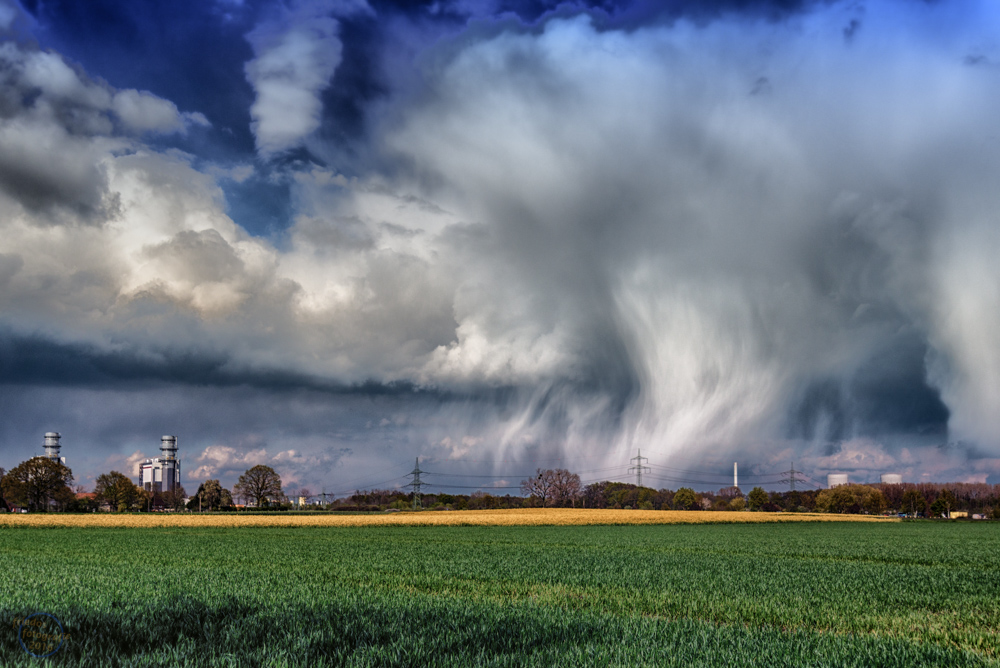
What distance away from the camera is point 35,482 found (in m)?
170

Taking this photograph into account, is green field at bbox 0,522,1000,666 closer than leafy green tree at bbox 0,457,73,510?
Yes

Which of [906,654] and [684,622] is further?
[684,622]

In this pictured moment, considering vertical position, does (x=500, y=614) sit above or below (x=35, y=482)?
above

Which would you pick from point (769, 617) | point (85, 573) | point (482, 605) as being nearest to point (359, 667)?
point (482, 605)

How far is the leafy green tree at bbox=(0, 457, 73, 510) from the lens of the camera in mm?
167625

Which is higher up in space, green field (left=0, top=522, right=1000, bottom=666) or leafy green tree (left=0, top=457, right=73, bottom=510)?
green field (left=0, top=522, right=1000, bottom=666)

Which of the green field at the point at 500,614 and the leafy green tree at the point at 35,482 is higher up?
the green field at the point at 500,614

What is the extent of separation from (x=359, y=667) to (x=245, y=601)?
6.94 metres

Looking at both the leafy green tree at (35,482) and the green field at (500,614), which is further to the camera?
the leafy green tree at (35,482)

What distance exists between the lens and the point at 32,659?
8.78 metres

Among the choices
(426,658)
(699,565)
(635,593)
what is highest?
(426,658)

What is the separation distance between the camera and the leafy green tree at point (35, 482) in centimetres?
16762

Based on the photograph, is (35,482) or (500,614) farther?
(35,482)

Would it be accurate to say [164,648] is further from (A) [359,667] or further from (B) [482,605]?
(B) [482,605]
